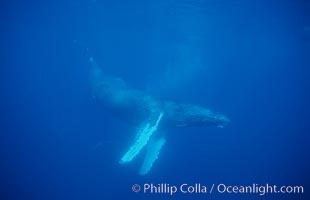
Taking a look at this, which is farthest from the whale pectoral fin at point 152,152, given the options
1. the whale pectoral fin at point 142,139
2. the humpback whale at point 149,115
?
the whale pectoral fin at point 142,139

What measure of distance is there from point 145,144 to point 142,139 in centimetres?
22

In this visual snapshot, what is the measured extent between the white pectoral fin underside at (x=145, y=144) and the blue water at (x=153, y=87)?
1741mm

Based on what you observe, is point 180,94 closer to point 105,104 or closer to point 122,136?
point 122,136

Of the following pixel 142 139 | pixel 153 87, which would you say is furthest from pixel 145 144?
pixel 153 87

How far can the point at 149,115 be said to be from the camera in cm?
1240

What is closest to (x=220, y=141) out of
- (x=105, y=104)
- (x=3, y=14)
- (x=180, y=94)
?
(x=180, y=94)

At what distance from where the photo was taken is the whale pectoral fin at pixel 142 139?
10.1 metres

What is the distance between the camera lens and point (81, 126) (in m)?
25.3

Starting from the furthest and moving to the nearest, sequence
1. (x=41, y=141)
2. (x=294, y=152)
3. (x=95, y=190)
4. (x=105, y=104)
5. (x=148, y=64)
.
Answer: (x=148, y=64)
(x=294, y=152)
(x=41, y=141)
(x=95, y=190)
(x=105, y=104)

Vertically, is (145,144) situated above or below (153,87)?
below

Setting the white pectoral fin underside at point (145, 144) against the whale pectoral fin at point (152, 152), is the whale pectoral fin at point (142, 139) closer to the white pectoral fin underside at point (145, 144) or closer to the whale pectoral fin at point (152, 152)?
the white pectoral fin underside at point (145, 144)

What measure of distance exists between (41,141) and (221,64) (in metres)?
25.1

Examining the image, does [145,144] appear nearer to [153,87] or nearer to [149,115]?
[149,115]

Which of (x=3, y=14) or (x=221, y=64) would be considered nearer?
(x=3, y=14)
